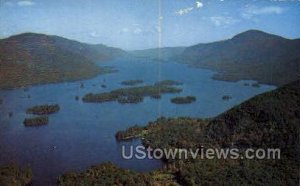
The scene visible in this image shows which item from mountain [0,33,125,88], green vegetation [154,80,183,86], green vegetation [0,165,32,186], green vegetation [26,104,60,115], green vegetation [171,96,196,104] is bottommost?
green vegetation [0,165,32,186]

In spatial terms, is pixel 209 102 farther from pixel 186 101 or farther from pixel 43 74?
pixel 43 74

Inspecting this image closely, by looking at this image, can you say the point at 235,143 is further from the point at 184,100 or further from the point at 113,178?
the point at 184,100

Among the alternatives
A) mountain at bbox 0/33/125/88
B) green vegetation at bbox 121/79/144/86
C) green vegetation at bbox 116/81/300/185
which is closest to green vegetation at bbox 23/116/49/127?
green vegetation at bbox 116/81/300/185

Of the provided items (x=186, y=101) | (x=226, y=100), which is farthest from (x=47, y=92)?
(x=226, y=100)

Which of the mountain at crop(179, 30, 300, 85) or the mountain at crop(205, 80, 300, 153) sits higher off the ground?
the mountain at crop(179, 30, 300, 85)

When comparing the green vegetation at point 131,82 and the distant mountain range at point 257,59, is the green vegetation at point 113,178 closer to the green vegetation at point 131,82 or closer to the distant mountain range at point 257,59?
the distant mountain range at point 257,59

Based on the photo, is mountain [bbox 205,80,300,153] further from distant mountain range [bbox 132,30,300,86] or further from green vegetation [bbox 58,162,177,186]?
distant mountain range [bbox 132,30,300,86]
